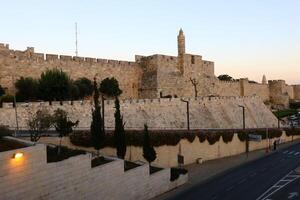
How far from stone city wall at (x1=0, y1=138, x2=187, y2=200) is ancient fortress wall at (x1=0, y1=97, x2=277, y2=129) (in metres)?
10.7

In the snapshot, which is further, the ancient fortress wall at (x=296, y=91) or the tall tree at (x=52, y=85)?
the ancient fortress wall at (x=296, y=91)

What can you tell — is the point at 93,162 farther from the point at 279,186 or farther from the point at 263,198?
the point at 279,186

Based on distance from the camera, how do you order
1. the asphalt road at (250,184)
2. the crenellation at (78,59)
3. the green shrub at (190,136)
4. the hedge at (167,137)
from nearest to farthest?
the asphalt road at (250,184)
the hedge at (167,137)
the green shrub at (190,136)
the crenellation at (78,59)

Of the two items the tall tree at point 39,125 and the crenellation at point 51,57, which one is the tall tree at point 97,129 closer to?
the tall tree at point 39,125

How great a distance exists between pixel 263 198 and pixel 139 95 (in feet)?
112

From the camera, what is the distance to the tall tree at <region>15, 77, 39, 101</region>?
35719mm

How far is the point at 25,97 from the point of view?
35.4 meters

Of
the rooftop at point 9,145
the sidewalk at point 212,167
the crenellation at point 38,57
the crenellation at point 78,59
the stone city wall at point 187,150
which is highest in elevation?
the crenellation at point 78,59

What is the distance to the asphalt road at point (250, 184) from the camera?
2041cm

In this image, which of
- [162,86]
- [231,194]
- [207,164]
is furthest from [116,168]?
[162,86]

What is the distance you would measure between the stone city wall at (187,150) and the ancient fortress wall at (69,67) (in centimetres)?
1424

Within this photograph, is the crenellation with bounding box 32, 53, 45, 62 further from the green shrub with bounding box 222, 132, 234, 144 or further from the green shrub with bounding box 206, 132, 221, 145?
the green shrub with bounding box 222, 132, 234, 144

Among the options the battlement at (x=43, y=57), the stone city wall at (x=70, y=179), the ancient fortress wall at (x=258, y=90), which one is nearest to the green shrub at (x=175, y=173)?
the stone city wall at (x=70, y=179)

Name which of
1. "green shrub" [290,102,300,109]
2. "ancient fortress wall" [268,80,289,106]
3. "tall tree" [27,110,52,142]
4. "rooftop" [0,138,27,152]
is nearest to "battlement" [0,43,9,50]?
"tall tree" [27,110,52,142]
